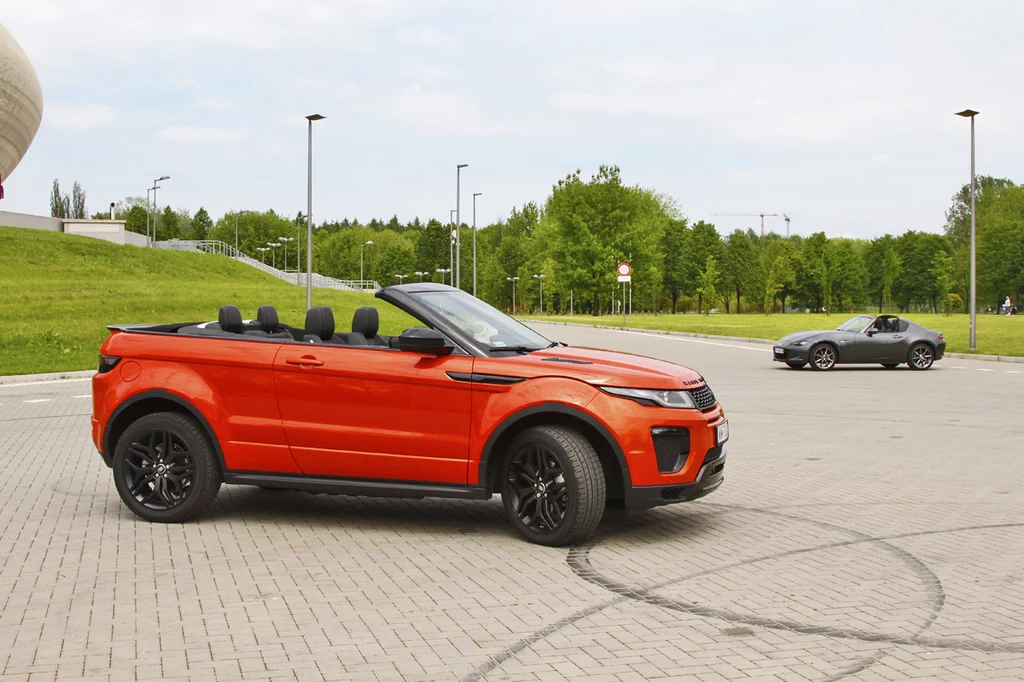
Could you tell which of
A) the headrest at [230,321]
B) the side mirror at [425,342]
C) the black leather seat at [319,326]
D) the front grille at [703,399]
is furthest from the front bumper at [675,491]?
the headrest at [230,321]

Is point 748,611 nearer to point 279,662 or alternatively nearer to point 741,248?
point 279,662

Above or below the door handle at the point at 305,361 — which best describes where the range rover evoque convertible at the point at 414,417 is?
below

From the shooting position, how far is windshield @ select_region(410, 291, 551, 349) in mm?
7285

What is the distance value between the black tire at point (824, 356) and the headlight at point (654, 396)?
1875cm

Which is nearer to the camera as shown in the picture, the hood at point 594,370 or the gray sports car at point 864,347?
the hood at point 594,370

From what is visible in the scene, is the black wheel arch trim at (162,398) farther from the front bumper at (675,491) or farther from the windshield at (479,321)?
the front bumper at (675,491)

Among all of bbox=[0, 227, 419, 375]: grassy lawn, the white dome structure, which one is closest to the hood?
bbox=[0, 227, 419, 375]: grassy lawn

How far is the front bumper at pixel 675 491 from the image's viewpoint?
6.63 m

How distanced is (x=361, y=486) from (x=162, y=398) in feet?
5.20

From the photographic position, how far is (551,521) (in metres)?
6.75

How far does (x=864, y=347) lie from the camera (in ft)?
81.8

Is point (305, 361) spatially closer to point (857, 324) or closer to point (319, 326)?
point (319, 326)

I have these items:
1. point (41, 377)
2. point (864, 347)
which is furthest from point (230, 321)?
point (864, 347)

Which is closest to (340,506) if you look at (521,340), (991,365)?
(521,340)
